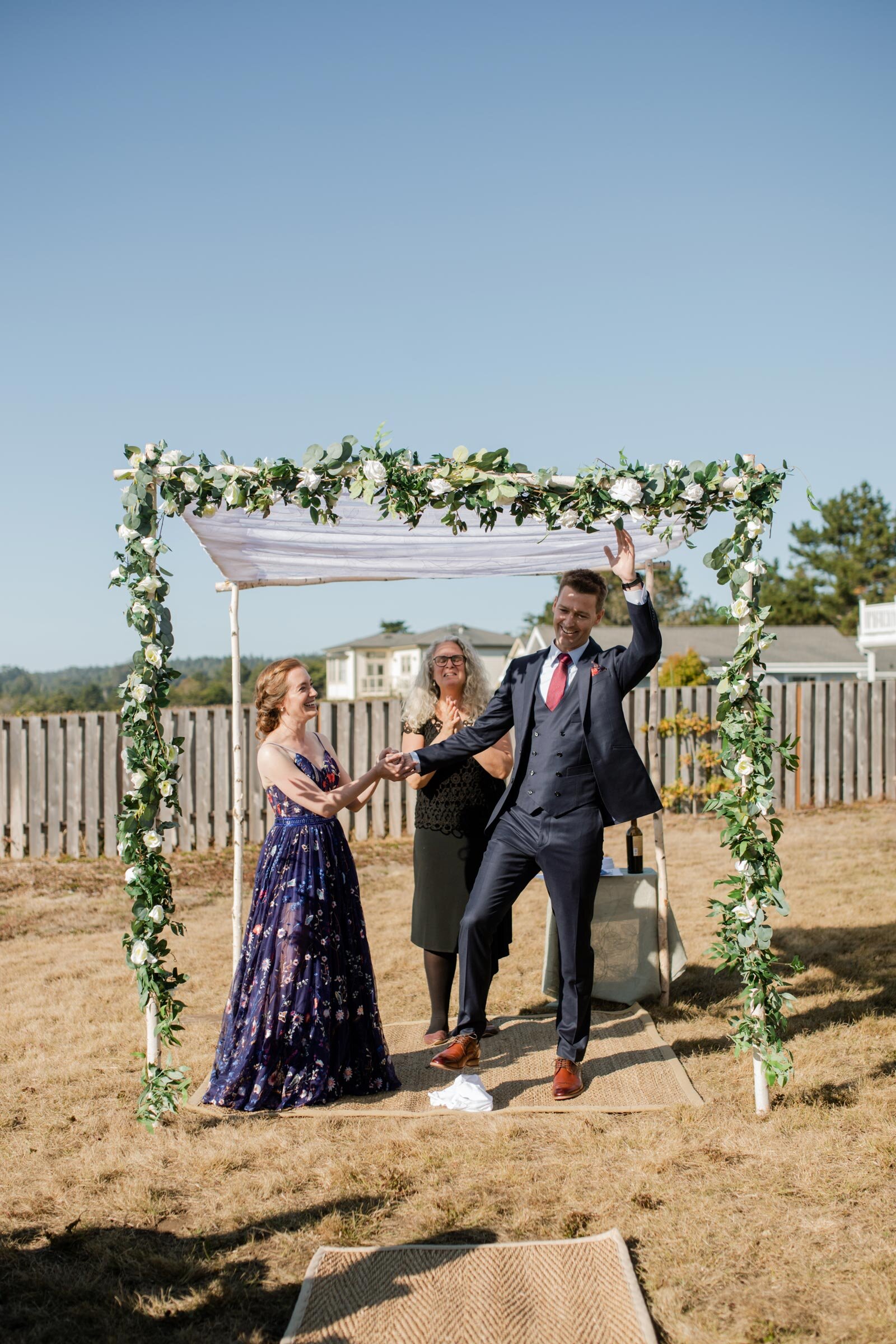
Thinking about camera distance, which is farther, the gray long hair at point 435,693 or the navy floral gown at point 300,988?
the gray long hair at point 435,693

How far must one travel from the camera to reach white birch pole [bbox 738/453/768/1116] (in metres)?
3.78

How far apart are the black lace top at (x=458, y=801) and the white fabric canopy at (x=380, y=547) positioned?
3.65 ft

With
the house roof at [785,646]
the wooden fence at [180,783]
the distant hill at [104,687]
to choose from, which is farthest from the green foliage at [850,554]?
the wooden fence at [180,783]

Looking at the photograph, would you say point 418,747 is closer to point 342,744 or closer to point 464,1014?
point 464,1014

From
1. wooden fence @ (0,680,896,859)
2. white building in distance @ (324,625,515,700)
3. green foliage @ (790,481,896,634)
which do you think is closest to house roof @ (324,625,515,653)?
white building in distance @ (324,625,515,700)

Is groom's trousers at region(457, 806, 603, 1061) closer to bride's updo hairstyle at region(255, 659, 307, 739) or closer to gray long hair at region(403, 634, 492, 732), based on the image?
gray long hair at region(403, 634, 492, 732)

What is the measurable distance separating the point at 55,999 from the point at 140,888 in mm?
2097

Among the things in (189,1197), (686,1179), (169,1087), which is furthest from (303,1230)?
(686,1179)

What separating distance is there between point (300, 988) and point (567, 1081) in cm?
113

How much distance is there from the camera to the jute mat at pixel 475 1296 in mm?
2488

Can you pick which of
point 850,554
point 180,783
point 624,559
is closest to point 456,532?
point 624,559

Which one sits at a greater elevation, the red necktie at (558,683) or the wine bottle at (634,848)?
the red necktie at (558,683)

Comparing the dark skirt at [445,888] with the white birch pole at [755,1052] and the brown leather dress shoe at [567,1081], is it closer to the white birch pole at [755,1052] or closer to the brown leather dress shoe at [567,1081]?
the brown leather dress shoe at [567,1081]

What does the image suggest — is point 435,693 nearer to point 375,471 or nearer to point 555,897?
point 555,897
